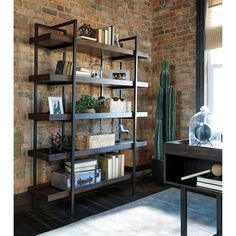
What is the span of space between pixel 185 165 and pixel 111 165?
60.2 inches

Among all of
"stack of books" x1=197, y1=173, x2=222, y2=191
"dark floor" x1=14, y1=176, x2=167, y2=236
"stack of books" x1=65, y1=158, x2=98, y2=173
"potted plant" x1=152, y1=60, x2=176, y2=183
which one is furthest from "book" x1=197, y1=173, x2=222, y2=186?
"potted plant" x1=152, y1=60, x2=176, y2=183

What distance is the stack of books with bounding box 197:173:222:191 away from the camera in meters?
1.89

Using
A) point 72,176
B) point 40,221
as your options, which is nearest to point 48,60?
point 72,176

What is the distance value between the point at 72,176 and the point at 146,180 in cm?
181

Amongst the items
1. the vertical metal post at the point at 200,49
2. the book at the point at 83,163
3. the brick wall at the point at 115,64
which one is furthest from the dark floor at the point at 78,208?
the vertical metal post at the point at 200,49

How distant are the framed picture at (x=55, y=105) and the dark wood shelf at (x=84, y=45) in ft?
2.19

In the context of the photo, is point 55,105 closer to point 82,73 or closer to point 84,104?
point 84,104

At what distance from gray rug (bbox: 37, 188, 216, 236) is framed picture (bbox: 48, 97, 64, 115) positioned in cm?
128

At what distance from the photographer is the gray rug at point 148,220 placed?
262 centimetres

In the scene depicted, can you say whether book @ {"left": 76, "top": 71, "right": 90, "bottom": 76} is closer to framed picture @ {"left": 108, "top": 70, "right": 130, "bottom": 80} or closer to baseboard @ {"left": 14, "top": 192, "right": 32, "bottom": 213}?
framed picture @ {"left": 108, "top": 70, "right": 130, "bottom": 80}

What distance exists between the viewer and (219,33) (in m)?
3.97

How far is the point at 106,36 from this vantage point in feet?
11.7

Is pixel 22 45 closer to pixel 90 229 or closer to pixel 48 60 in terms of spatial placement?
pixel 48 60

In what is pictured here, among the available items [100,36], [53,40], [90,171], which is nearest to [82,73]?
[53,40]
